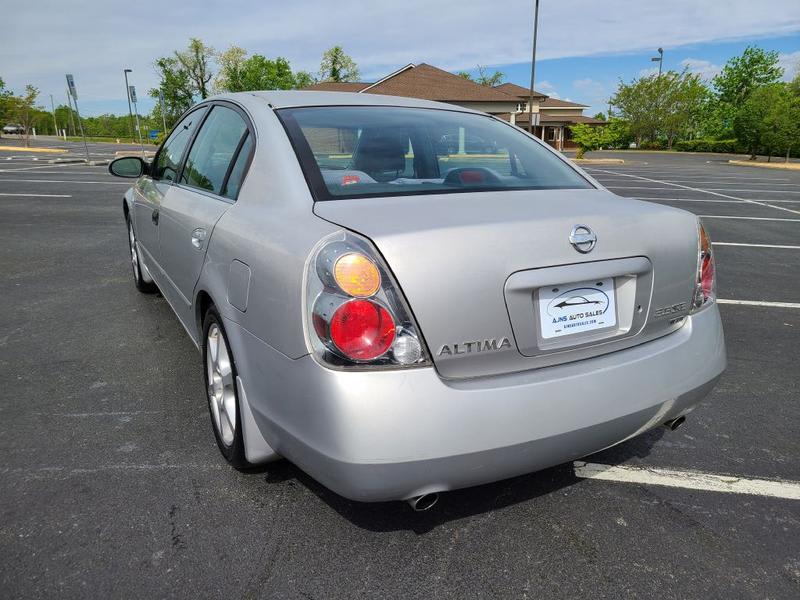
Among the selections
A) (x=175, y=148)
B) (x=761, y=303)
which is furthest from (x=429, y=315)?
(x=761, y=303)

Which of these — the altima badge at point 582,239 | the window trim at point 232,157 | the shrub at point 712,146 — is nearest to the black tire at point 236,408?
the window trim at point 232,157

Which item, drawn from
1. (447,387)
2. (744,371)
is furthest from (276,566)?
(744,371)

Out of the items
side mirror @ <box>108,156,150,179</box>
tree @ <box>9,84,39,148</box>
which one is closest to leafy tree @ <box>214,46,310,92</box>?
tree @ <box>9,84,39,148</box>

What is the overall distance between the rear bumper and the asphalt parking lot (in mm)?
359

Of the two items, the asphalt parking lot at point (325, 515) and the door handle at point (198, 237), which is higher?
the door handle at point (198, 237)

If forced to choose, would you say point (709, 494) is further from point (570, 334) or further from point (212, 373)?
point (212, 373)

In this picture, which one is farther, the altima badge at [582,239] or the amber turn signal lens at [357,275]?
the altima badge at [582,239]

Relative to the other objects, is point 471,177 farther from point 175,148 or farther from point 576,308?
point 175,148

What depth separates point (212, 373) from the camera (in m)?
2.71

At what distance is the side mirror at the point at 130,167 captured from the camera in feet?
14.0

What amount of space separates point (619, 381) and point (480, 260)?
2.12 feet

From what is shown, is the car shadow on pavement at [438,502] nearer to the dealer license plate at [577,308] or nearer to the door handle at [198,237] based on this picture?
the dealer license plate at [577,308]

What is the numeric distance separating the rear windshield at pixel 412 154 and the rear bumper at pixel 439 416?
2.34 feet

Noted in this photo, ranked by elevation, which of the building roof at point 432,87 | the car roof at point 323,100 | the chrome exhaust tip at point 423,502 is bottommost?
the chrome exhaust tip at point 423,502
